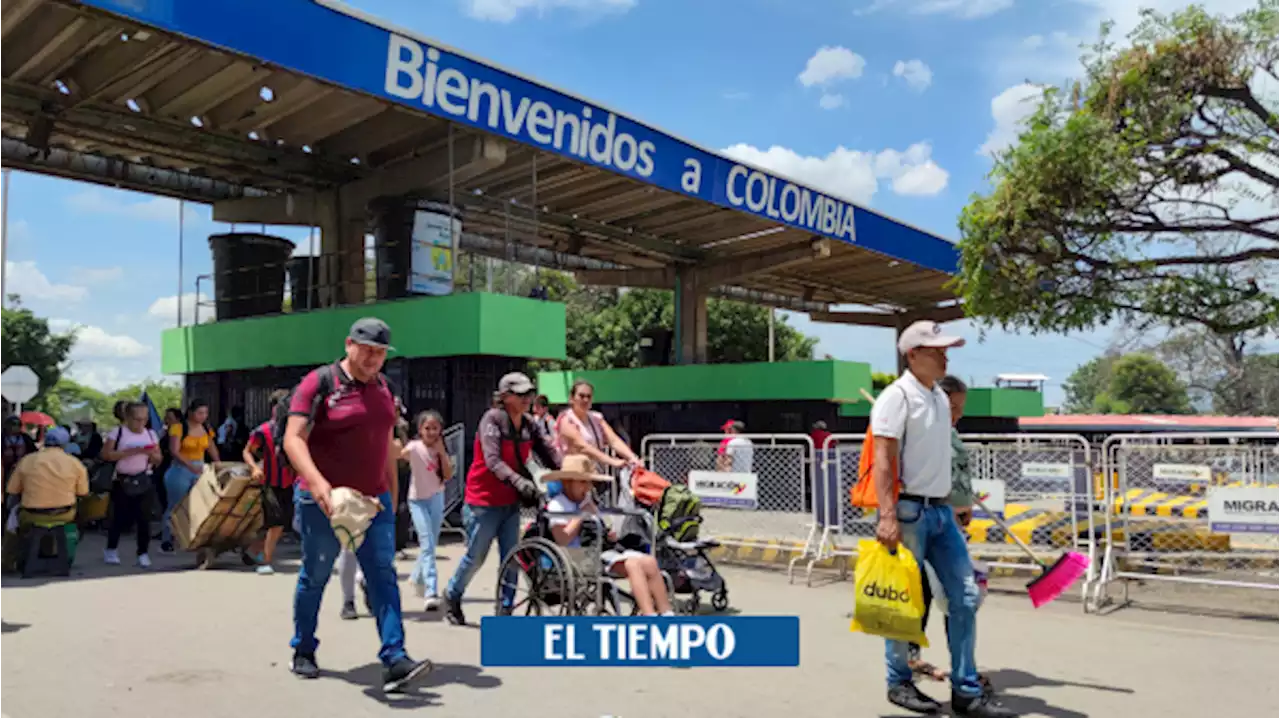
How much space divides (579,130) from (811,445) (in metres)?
6.08

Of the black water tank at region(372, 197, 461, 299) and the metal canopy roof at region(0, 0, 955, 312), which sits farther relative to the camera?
the black water tank at region(372, 197, 461, 299)

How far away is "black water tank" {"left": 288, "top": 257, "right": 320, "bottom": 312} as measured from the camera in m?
16.6

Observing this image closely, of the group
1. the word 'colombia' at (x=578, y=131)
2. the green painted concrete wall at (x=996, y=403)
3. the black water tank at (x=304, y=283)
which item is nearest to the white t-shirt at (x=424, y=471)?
the word 'colombia' at (x=578, y=131)

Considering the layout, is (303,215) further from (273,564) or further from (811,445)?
(811,445)

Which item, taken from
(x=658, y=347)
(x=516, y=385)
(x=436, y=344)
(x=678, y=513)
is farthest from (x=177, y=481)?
(x=658, y=347)

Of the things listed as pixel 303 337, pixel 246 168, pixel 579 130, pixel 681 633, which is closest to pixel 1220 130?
pixel 579 130

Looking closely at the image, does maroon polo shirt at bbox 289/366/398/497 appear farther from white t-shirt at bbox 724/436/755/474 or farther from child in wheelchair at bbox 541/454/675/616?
white t-shirt at bbox 724/436/755/474

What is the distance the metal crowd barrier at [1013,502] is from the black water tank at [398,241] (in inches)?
278

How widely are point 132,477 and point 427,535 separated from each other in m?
4.13

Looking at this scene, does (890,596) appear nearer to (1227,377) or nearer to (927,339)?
(927,339)

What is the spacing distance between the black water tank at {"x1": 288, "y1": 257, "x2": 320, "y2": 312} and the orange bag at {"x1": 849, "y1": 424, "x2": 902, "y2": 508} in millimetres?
13058

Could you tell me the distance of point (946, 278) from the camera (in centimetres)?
2541

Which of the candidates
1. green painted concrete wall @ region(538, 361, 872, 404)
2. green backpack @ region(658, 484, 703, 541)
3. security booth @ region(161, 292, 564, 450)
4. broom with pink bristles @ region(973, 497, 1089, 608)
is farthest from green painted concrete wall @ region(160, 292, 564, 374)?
broom with pink bristles @ region(973, 497, 1089, 608)

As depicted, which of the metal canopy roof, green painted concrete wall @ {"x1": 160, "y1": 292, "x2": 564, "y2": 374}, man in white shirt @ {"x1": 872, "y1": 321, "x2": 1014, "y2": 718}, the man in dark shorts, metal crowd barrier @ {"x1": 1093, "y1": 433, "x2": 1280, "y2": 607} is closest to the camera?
man in white shirt @ {"x1": 872, "y1": 321, "x2": 1014, "y2": 718}
